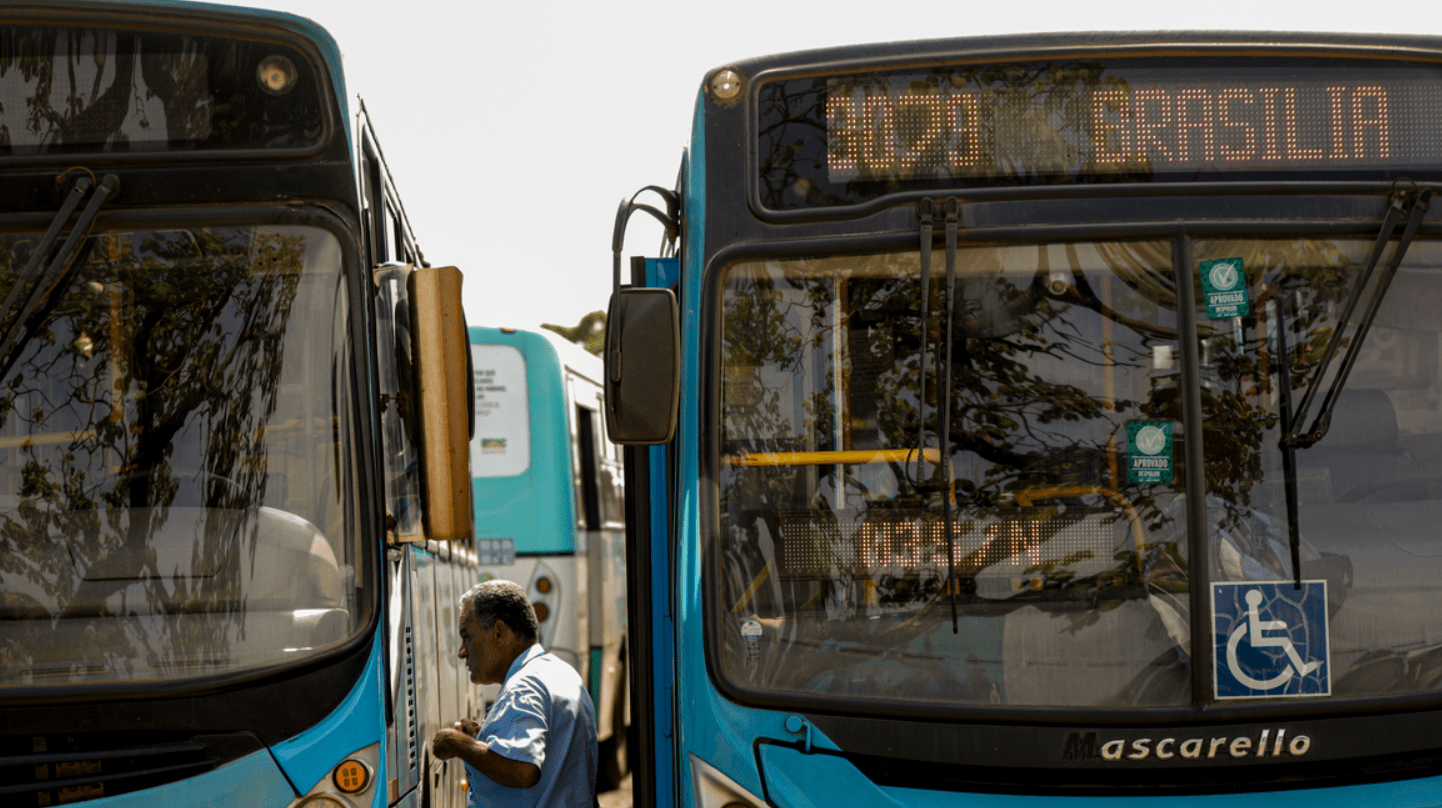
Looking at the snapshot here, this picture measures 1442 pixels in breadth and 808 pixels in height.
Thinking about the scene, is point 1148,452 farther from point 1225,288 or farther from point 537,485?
point 537,485

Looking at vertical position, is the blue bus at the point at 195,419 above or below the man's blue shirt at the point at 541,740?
above

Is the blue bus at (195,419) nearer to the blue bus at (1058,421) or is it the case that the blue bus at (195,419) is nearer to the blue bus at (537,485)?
the blue bus at (1058,421)

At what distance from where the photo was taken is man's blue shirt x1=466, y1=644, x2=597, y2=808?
13.4ft

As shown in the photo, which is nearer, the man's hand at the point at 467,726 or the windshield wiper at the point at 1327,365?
the windshield wiper at the point at 1327,365

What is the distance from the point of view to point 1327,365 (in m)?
3.24

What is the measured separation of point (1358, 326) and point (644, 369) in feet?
6.07

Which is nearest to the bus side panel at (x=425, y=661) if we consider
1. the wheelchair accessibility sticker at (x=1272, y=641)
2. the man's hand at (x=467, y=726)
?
the man's hand at (x=467, y=726)

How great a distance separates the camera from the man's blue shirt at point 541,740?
4070 mm

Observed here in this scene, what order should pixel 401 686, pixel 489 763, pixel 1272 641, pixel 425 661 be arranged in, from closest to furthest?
pixel 1272 641 < pixel 401 686 < pixel 489 763 < pixel 425 661

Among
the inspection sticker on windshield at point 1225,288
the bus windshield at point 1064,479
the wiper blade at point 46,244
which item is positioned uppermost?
the wiper blade at point 46,244

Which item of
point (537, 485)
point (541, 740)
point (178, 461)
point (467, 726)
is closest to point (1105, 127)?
point (541, 740)

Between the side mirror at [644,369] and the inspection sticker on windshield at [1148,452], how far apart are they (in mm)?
1187

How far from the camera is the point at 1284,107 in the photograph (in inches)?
134

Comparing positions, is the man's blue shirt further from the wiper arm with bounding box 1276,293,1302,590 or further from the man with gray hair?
the wiper arm with bounding box 1276,293,1302,590
